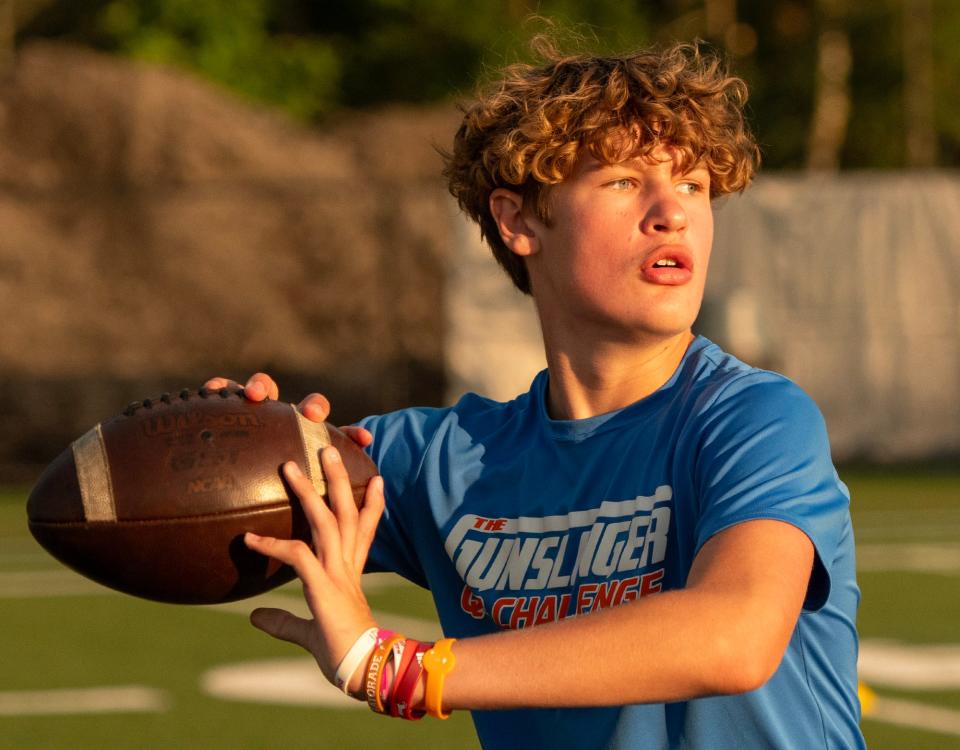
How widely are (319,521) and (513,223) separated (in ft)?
→ 2.78

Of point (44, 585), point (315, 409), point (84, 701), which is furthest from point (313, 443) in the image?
point (44, 585)

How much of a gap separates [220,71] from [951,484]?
1516 cm

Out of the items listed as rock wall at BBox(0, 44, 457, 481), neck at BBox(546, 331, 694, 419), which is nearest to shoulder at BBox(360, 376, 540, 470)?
neck at BBox(546, 331, 694, 419)

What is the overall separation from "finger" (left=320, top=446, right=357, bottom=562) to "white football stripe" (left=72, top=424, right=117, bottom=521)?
40 cm

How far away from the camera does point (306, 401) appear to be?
3.51 metres

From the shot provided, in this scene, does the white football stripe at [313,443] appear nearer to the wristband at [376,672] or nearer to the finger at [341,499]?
the finger at [341,499]

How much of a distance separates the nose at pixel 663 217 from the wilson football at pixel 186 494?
2.31 feet

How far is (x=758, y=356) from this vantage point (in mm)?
15539

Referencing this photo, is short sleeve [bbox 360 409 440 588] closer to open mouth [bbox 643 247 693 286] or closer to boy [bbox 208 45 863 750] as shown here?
boy [bbox 208 45 863 750]

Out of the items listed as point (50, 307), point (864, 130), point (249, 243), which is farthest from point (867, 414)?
point (864, 130)

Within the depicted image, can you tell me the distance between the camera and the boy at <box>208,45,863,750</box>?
251 cm

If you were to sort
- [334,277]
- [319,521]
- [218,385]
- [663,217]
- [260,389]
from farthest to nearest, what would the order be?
[334,277]
[218,385]
[260,389]
[663,217]
[319,521]

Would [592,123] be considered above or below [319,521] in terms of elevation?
above

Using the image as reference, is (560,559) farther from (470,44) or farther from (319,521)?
(470,44)
